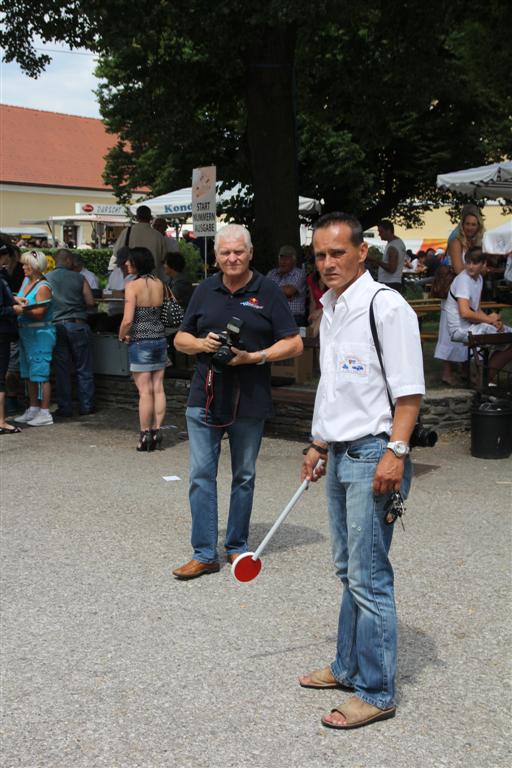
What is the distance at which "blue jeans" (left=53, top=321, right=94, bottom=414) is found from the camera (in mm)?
11391

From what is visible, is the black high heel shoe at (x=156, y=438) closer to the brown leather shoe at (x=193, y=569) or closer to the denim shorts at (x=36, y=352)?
the denim shorts at (x=36, y=352)

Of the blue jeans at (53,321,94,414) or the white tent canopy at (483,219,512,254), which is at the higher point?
the white tent canopy at (483,219,512,254)

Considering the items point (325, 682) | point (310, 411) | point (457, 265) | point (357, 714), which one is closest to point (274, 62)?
point (457, 265)

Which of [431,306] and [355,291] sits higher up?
[355,291]

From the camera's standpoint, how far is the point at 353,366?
3529mm

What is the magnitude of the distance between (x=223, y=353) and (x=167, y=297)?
4480mm

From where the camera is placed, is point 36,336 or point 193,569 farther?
point 36,336

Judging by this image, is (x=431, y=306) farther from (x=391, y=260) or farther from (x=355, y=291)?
(x=355, y=291)

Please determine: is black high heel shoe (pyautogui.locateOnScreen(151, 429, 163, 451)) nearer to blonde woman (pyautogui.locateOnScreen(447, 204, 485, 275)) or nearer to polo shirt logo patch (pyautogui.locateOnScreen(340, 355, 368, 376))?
blonde woman (pyautogui.locateOnScreen(447, 204, 485, 275))

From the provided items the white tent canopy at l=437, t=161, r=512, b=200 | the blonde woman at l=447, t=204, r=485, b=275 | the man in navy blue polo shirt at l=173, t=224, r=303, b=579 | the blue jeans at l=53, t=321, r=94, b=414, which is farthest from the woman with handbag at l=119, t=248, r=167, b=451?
the white tent canopy at l=437, t=161, r=512, b=200

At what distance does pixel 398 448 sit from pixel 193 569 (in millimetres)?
2369

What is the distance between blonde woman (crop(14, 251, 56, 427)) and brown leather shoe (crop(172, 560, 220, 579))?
18.7 ft

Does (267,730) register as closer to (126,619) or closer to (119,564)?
(126,619)

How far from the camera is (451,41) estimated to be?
76.4 feet
